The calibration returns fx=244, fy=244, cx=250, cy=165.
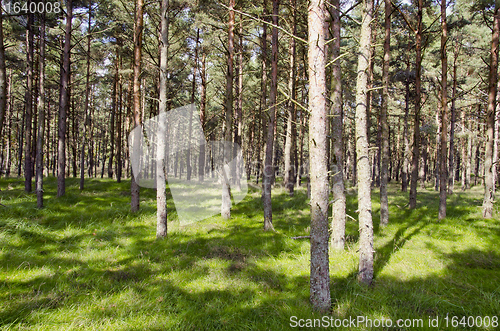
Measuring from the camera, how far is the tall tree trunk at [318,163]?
3.83 meters

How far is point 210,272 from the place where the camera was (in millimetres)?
5461

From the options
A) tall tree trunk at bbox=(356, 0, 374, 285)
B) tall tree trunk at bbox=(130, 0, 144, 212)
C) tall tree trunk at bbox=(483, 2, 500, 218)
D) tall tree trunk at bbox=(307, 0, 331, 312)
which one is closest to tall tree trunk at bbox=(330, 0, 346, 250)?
tall tree trunk at bbox=(356, 0, 374, 285)

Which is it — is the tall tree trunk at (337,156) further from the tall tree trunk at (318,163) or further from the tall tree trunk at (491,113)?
the tall tree trunk at (491,113)

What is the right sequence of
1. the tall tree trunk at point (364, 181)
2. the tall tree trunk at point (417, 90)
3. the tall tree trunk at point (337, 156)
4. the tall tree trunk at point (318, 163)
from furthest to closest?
the tall tree trunk at point (417, 90)
the tall tree trunk at point (337, 156)
the tall tree trunk at point (364, 181)
the tall tree trunk at point (318, 163)

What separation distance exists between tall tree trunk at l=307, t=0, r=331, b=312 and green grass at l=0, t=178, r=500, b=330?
477mm

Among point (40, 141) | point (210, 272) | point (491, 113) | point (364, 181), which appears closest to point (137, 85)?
point (40, 141)

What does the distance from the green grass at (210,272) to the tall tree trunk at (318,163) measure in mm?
477

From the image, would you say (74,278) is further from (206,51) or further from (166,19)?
(206,51)

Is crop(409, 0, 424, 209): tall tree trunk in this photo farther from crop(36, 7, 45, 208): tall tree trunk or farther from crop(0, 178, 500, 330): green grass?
crop(36, 7, 45, 208): tall tree trunk

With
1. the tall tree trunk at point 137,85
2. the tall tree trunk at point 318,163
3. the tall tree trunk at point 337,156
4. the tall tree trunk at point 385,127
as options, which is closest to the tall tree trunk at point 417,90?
the tall tree trunk at point 385,127

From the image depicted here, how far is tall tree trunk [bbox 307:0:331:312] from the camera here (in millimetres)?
3826

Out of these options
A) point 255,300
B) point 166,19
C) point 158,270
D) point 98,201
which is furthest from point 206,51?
point 255,300

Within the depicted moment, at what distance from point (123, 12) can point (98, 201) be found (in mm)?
11432

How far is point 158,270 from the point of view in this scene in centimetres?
560
